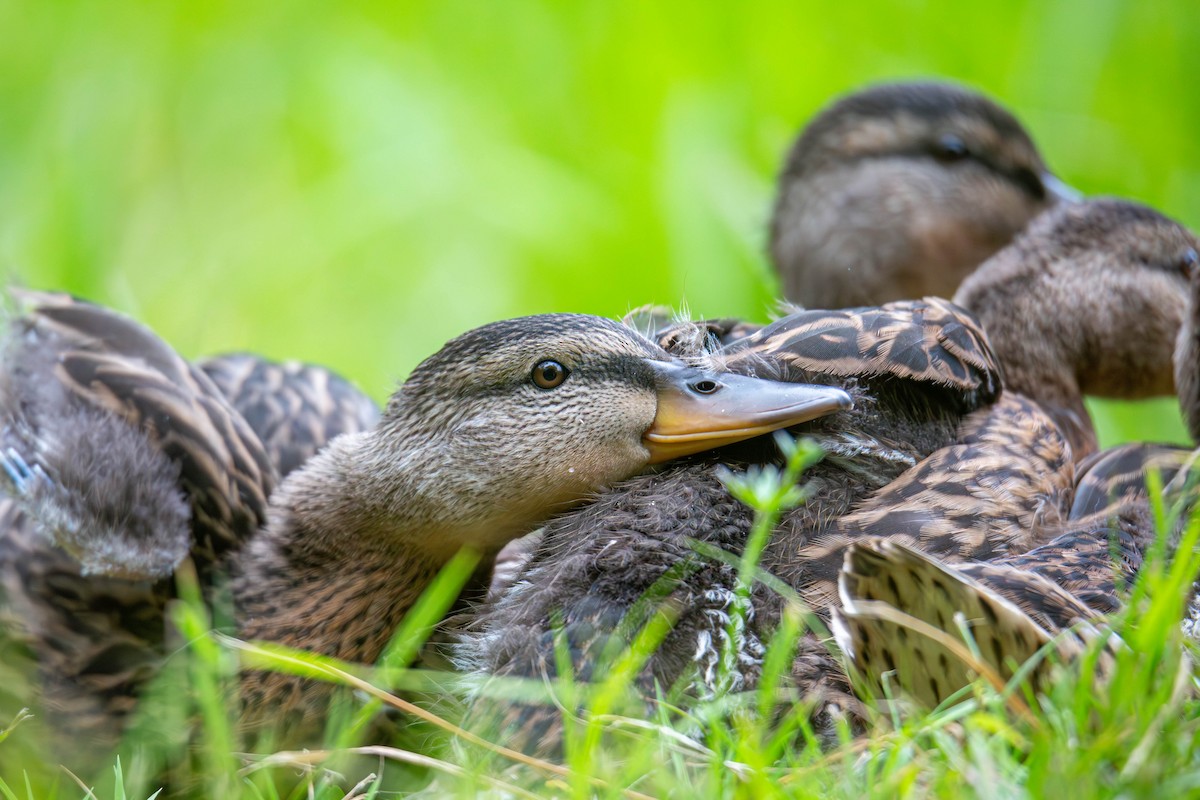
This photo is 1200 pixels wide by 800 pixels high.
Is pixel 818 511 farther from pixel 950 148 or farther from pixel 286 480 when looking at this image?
pixel 950 148

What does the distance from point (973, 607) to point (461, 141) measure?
4548 millimetres

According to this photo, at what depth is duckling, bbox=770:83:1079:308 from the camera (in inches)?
196

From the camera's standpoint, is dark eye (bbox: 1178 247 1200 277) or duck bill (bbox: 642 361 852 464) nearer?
duck bill (bbox: 642 361 852 464)

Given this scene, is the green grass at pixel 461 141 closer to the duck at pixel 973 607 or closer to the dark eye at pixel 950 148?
the dark eye at pixel 950 148

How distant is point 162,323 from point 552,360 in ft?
10.3

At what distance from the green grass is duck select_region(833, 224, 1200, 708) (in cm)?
270

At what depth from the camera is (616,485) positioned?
2840 mm

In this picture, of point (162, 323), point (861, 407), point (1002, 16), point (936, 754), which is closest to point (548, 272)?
point (162, 323)

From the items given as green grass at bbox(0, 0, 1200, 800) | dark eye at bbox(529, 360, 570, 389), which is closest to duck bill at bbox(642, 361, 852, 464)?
dark eye at bbox(529, 360, 570, 389)

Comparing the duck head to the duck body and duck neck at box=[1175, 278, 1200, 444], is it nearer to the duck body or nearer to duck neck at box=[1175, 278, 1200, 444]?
the duck body

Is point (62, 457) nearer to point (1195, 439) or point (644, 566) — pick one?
Answer: point (644, 566)

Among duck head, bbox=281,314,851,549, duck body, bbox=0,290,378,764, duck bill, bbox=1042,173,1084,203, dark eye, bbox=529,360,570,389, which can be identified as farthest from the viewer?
duck bill, bbox=1042,173,1084,203

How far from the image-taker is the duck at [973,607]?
2195 millimetres

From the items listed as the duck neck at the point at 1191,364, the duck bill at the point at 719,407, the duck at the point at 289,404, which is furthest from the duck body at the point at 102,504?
the duck neck at the point at 1191,364
